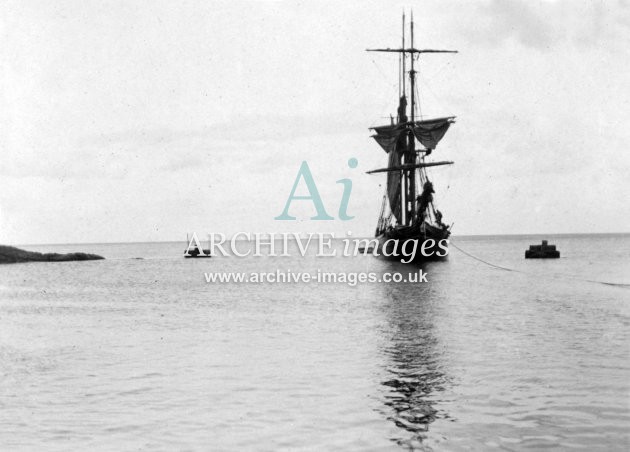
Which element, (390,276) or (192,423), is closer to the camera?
(192,423)

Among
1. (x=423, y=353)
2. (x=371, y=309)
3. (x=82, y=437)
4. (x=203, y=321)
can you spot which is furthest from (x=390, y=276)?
(x=82, y=437)

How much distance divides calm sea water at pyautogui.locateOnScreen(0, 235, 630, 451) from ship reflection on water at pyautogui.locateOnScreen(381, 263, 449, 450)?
55mm

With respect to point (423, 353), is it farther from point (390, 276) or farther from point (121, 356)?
point (390, 276)

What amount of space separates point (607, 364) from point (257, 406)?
774cm

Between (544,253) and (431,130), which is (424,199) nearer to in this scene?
(431,130)

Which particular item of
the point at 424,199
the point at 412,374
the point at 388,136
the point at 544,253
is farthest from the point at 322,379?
the point at 544,253

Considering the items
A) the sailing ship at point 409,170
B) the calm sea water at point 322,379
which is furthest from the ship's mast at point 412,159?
the calm sea water at point 322,379

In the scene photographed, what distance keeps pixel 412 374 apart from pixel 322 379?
6.14 feet

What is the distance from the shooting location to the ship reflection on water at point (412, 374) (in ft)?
32.5

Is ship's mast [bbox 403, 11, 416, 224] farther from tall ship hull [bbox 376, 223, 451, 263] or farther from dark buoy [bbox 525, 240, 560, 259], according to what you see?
dark buoy [bbox 525, 240, 560, 259]

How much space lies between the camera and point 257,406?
445 inches

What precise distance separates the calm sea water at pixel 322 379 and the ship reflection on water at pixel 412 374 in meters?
0.05

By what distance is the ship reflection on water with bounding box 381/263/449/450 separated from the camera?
9.91m

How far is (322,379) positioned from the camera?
1338 cm
